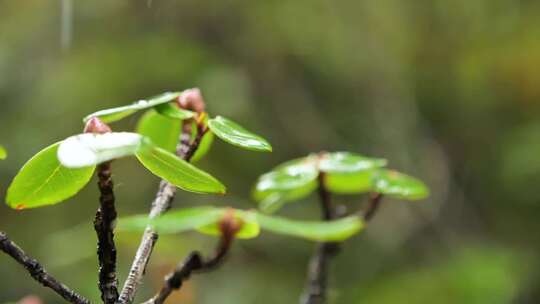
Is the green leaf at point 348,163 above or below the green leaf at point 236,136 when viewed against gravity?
below

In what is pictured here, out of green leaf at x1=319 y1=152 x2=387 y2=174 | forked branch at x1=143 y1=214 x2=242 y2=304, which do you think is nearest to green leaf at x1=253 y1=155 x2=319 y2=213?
green leaf at x1=319 y1=152 x2=387 y2=174

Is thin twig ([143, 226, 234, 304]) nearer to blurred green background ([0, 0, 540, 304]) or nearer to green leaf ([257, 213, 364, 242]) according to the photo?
green leaf ([257, 213, 364, 242])

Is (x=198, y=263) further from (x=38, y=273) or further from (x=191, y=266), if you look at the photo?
(x=38, y=273)

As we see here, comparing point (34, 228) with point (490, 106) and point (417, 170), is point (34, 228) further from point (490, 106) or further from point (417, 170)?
point (490, 106)

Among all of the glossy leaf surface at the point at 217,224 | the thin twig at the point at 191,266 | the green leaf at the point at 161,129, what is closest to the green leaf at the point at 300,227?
the glossy leaf surface at the point at 217,224

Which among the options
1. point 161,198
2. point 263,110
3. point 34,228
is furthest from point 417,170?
point 161,198

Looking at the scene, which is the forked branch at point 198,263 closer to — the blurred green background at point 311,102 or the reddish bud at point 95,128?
the reddish bud at point 95,128

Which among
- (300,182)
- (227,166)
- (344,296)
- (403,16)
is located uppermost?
(300,182)
